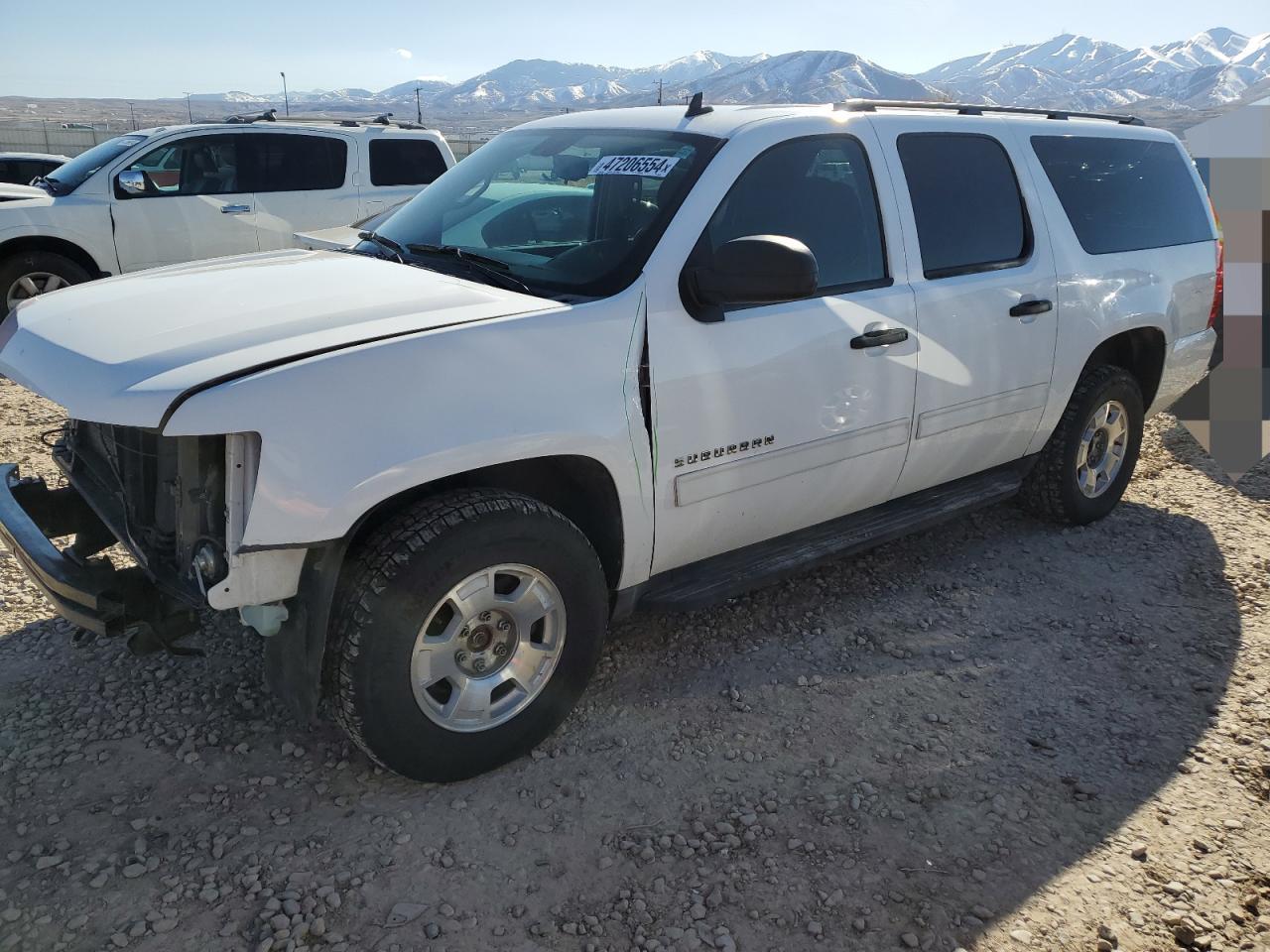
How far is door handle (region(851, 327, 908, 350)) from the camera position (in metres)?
3.41

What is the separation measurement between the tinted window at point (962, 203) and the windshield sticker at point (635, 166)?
3.36 feet

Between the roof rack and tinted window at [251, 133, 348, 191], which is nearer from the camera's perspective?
the roof rack

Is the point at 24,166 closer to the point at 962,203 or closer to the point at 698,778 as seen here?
the point at 962,203

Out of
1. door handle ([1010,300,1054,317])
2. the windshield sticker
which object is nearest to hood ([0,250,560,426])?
the windshield sticker

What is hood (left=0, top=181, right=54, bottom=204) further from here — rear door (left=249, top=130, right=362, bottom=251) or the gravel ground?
the gravel ground

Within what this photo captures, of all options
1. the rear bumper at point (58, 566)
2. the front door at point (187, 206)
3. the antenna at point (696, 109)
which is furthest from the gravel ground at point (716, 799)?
the front door at point (187, 206)

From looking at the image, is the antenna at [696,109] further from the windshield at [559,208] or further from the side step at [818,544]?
the side step at [818,544]

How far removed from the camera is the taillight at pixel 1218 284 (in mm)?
5117

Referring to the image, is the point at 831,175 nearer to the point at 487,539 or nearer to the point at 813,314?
the point at 813,314

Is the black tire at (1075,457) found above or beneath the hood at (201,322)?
beneath

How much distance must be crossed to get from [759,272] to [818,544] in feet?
4.09

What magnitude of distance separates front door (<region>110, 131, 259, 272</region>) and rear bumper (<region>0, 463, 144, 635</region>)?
19.1 ft

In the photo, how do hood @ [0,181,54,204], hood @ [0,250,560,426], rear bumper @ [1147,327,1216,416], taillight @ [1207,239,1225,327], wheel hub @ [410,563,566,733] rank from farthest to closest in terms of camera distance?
hood @ [0,181,54,204]
taillight @ [1207,239,1225,327]
rear bumper @ [1147,327,1216,416]
wheel hub @ [410,563,566,733]
hood @ [0,250,560,426]

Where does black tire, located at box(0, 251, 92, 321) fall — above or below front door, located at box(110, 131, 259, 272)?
below
